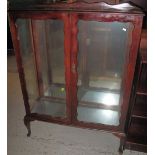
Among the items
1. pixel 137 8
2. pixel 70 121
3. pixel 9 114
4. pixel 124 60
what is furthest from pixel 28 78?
pixel 137 8

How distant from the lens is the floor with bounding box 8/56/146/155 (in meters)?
1.74

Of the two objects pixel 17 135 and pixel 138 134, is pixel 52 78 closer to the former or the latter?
pixel 17 135

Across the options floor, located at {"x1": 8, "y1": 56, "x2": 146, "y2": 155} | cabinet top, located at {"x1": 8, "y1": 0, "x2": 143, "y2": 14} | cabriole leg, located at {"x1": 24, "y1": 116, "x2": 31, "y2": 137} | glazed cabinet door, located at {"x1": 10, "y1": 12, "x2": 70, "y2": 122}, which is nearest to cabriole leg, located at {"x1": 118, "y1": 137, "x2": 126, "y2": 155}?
floor, located at {"x1": 8, "y1": 56, "x2": 146, "y2": 155}

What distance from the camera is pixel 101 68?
1.62 m

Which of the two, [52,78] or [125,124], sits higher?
[52,78]

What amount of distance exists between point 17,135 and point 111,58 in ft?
3.89

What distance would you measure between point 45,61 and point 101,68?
513mm

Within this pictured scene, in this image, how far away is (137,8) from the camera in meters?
1.19

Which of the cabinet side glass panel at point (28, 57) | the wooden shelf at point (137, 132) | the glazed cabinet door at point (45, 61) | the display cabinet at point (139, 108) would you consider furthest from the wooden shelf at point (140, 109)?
the cabinet side glass panel at point (28, 57)

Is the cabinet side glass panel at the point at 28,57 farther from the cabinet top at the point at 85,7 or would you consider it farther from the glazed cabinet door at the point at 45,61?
the cabinet top at the point at 85,7

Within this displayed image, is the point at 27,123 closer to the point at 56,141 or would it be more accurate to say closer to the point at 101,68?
the point at 56,141

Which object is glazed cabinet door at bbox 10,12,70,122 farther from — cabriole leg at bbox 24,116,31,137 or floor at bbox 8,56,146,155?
floor at bbox 8,56,146,155

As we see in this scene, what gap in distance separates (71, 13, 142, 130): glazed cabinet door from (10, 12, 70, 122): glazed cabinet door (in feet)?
0.33
